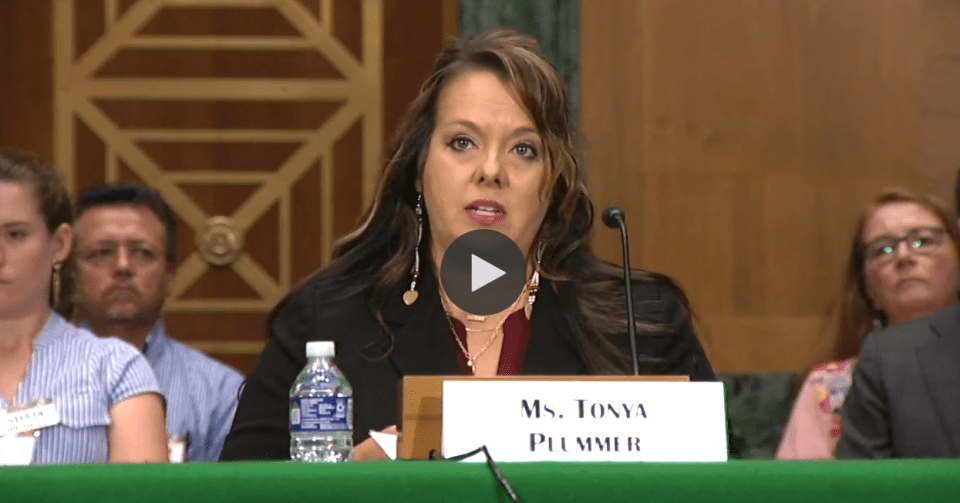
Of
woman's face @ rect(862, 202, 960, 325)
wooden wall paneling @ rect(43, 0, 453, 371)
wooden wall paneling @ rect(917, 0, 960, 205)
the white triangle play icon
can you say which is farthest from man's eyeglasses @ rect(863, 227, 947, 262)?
the white triangle play icon

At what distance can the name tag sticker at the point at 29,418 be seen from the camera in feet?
7.30

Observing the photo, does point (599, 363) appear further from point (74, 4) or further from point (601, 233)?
point (74, 4)

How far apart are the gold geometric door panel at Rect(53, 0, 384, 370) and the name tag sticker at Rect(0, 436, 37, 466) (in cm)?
226

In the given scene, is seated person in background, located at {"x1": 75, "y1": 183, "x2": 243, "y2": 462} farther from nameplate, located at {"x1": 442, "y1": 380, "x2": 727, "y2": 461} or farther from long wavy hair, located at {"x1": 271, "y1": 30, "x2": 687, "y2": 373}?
nameplate, located at {"x1": 442, "y1": 380, "x2": 727, "y2": 461}

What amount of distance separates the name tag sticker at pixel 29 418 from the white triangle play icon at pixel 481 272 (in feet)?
2.98

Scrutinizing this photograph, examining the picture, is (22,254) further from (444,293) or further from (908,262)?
(908,262)

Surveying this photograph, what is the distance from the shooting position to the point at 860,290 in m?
3.70

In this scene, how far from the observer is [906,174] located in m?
4.16

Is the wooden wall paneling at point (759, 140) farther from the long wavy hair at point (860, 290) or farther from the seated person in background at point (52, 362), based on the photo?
the seated person in background at point (52, 362)

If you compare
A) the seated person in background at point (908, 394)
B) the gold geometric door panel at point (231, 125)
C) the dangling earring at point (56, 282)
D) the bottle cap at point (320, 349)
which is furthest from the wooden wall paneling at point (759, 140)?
the bottle cap at point (320, 349)

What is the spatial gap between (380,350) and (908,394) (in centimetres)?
138

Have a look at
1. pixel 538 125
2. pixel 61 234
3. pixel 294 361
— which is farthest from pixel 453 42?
pixel 61 234

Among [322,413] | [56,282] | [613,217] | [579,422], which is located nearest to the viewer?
[579,422]
